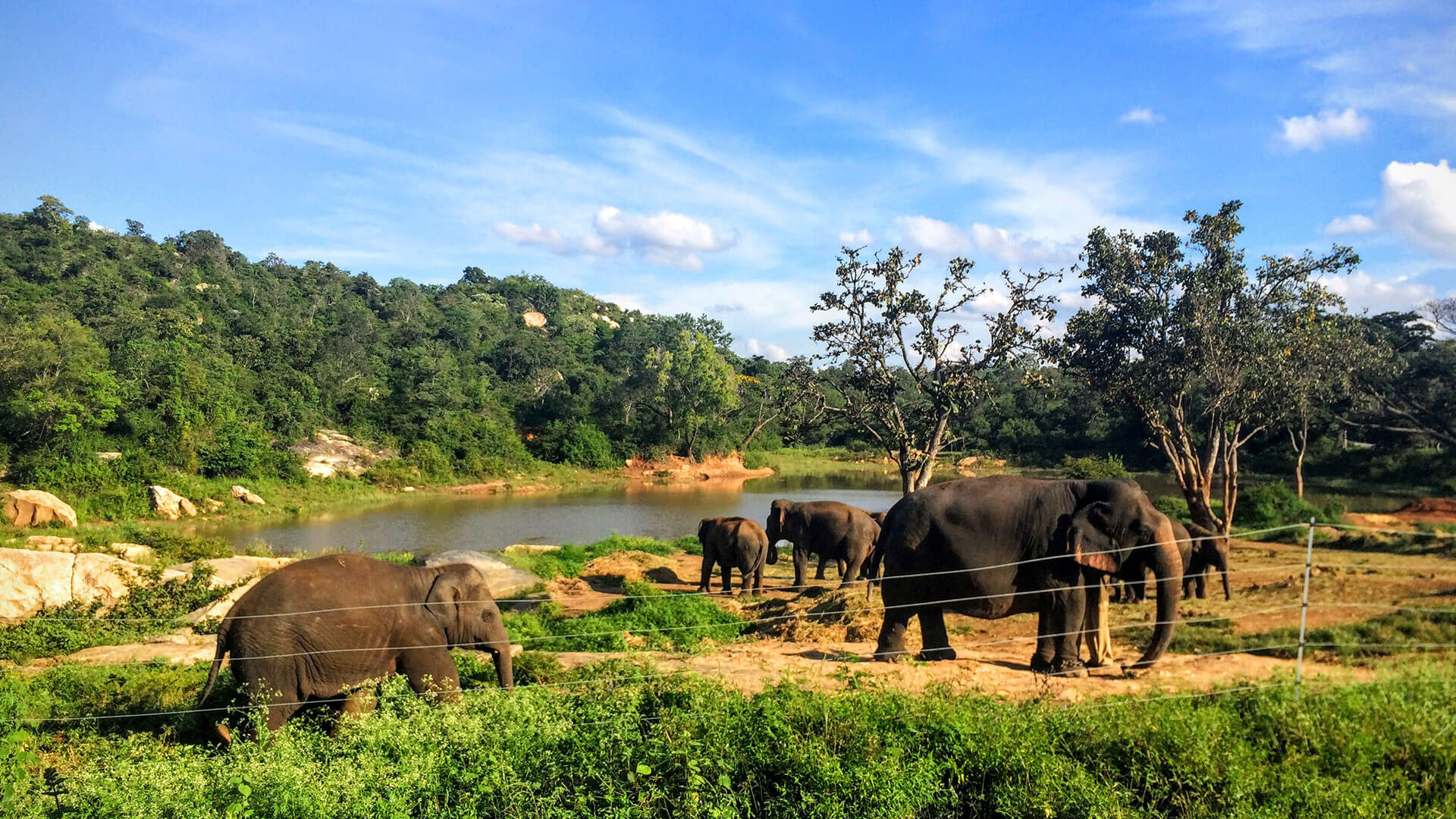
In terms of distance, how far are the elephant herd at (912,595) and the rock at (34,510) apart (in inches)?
940

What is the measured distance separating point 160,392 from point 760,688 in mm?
38548

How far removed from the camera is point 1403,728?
5.93 metres

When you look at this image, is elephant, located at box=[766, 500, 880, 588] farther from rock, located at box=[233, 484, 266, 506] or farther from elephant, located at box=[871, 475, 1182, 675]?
rock, located at box=[233, 484, 266, 506]

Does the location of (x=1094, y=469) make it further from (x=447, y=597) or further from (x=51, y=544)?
(x=51, y=544)

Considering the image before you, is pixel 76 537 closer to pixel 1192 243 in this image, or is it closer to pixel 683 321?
pixel 1192 243

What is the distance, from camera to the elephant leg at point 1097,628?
8984mm

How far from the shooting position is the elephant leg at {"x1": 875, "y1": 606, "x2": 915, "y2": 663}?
958 cm

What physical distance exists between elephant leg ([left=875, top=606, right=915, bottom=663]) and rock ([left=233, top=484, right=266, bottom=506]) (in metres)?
34.1

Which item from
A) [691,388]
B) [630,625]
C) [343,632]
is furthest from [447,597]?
[691,388]

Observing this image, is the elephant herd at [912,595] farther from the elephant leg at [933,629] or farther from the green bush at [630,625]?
the green bush at [630,625]

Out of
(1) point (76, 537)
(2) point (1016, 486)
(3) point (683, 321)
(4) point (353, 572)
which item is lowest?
(1) point (76, 537)

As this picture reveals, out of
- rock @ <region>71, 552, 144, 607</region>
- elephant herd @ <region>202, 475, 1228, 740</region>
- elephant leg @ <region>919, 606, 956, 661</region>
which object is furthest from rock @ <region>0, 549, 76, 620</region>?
elephant leg @ <region>919, 606, 956, 661</region>

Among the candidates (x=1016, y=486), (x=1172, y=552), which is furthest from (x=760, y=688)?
(x=1172, y=552)

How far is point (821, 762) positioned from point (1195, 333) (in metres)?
19.5
